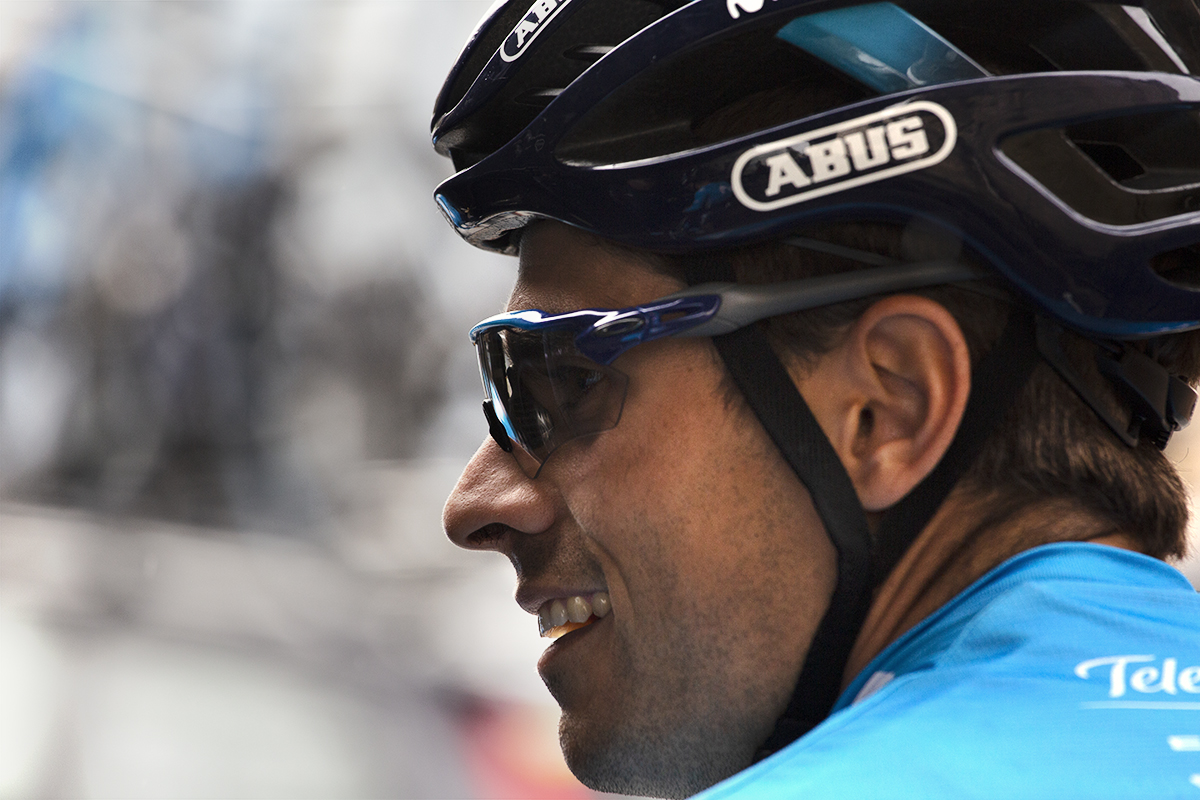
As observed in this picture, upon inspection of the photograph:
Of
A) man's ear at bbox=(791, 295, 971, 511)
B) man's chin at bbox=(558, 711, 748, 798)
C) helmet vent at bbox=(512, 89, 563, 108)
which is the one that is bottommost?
man's chin at bbox=(558, 711, 748, 798)

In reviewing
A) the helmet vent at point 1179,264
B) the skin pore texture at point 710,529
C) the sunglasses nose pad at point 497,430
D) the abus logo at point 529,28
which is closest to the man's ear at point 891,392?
the skin pore texture at point 710,529

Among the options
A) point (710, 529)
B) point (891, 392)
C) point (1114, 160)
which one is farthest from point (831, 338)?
point (1114, 160)

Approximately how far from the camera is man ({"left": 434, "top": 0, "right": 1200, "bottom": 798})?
0.91 metres

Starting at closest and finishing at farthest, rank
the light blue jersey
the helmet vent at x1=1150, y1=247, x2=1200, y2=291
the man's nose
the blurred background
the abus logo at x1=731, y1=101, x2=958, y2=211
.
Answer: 1. the light blue jersey
2. the abus logo at x1=731, y1=101, x2=958, y2=211
3. the helmet vent at x1=1150, y1=247, x2=1200, y2=291
4. the man's nose
5. the blurred background

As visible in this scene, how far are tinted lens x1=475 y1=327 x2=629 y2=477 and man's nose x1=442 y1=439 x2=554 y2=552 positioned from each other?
28mm

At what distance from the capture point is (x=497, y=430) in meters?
1.20

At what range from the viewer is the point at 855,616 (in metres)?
0.98

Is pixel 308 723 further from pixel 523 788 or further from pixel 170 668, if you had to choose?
pixel 523 788

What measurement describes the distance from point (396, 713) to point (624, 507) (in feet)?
10.2

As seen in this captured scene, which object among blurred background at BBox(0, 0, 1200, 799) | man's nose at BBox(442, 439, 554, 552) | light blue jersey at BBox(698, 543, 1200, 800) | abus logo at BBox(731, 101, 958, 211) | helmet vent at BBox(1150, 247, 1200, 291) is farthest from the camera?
blurred background at BBox(0, 0, 1200, 799)

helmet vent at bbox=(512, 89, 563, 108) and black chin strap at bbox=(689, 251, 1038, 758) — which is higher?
helmet vent at bbox=(512, 89, 563, 108)

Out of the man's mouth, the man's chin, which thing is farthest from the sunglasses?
the man's chin

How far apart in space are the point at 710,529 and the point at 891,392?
0.22 m

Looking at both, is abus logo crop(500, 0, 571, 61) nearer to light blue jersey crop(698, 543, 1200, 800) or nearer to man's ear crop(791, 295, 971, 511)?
man's ear crop(791, 295, 971, 511)
